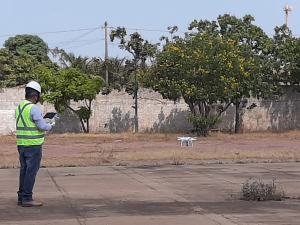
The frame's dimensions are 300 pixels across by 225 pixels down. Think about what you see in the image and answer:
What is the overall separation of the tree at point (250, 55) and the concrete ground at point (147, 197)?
1757 centimetres

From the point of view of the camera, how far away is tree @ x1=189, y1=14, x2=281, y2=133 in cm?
3177

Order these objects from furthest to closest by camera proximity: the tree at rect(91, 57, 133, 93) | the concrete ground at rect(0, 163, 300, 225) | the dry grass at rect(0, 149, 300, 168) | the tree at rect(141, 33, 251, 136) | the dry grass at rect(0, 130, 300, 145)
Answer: the tree at rect(91, 57, 133, 93), the tree at rect(141, 33, 251, 136), the dry grass at rect(0, 130, 300, 145), the dry grass at rect(0, 149, 300, 168), the concrete ground at rect(0, 163, 300, 225)

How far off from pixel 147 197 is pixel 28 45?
5456cm

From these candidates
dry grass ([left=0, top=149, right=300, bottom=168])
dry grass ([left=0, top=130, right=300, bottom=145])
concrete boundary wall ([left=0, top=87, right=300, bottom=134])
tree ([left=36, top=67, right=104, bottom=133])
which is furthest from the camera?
concrete boundary wall ([left=0, top=87, right=300, bottom=134])

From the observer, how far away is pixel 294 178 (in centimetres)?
1269

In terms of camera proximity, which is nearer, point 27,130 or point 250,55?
point 27,130

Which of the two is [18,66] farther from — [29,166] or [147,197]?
[29,166]

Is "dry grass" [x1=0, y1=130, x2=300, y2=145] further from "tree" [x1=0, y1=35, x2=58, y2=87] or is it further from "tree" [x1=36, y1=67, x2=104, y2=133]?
Result: "tree" [x1=0, y1=35, x2=58, y2=87]

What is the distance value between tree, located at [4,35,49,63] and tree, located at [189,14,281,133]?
29.4m

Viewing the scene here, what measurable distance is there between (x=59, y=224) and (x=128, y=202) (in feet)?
6.63

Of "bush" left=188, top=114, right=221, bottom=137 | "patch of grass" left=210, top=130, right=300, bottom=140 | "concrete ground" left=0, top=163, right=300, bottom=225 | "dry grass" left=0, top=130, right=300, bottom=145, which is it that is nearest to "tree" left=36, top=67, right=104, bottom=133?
"dry grass" left=0, top=130, right=300, bottom=145

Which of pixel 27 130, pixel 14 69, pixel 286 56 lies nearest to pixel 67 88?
pixel 286 56

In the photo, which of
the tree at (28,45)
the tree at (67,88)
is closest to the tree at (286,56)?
the tree at (67,88)

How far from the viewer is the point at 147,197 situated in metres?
9.77
